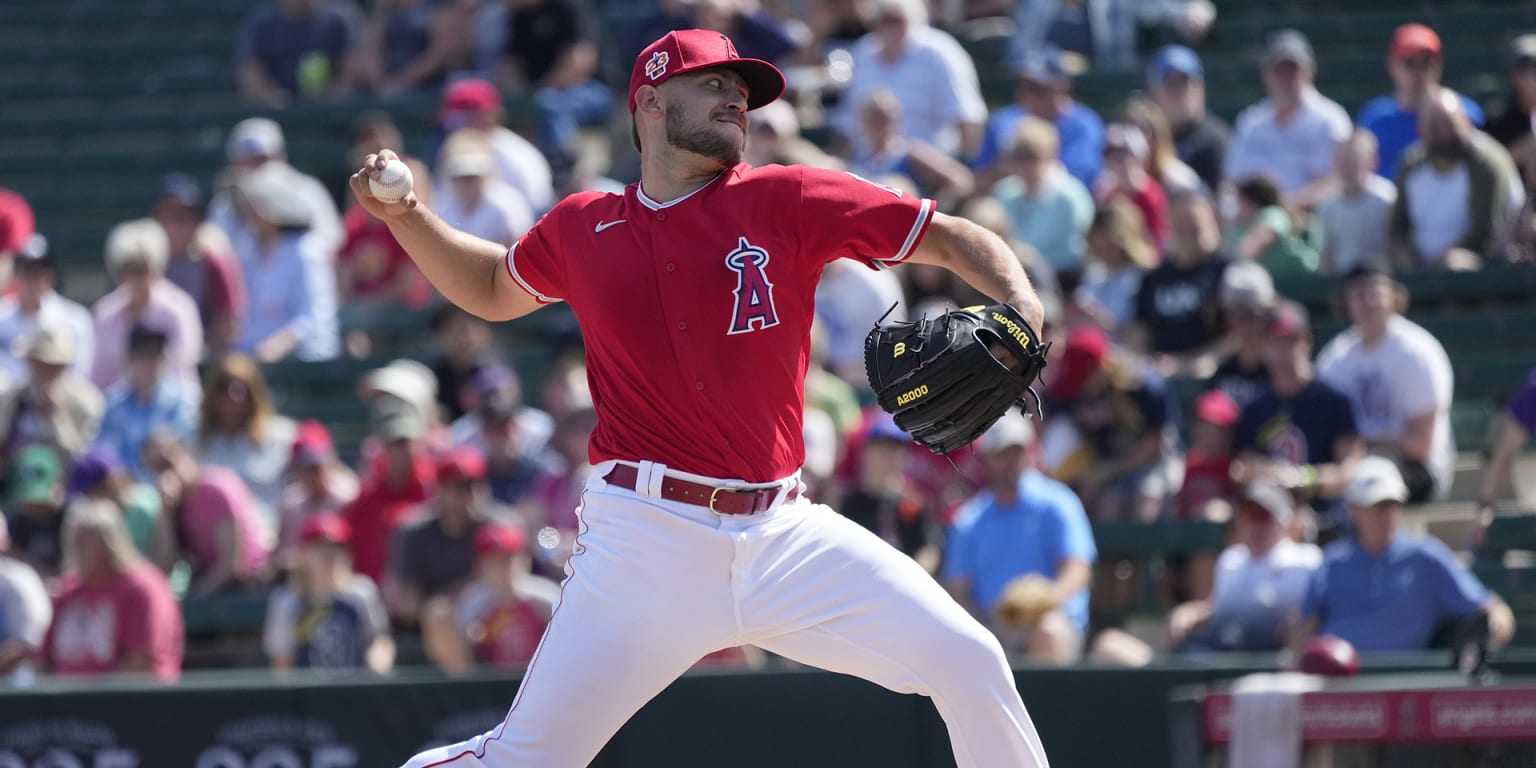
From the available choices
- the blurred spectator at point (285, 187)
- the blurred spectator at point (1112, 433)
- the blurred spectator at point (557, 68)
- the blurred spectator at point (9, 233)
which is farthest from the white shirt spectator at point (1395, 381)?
the blurred spectator at point (9, 233)

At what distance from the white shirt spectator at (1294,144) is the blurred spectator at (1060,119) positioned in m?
0.79

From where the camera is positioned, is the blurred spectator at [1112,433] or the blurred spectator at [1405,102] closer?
the blurred spectator at [1112,433]

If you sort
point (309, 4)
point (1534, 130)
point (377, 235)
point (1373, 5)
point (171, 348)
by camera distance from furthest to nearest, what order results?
point (309, 4)
point (1373, 5)
point (377, 235)
point (171, 348)
point (1534, 130)

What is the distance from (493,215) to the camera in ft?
37.1

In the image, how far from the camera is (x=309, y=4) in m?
14.0

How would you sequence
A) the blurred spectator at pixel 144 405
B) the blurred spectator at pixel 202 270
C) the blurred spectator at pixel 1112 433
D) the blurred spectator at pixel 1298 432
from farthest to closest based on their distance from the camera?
the blurred spectator at pixel 202 270, the blurred spectator at pixel 144 405, the blurred spectator at pixel 1112 433, the blurred spectator at pixel 1298 432

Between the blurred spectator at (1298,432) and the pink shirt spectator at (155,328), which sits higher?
the pink shirt spectator at (155,328)

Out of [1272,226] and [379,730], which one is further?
[1272,226]

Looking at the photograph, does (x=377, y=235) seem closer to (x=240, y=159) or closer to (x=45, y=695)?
(x=240, y=159)

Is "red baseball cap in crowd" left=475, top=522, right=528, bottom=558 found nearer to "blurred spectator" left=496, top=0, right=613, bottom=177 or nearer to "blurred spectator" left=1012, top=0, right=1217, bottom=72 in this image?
"blurred spectator" left=496, top=0, right=613, bottom=177

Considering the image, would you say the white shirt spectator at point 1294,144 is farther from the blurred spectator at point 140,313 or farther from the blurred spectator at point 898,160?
the blurred spectator at point 140,313

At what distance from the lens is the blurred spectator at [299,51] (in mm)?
14180

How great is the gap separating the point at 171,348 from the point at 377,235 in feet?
4.81

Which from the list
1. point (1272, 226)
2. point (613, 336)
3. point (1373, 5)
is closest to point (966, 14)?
point (1373, 5)
